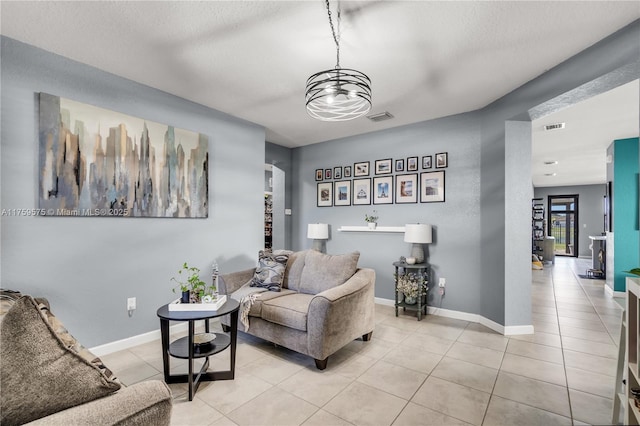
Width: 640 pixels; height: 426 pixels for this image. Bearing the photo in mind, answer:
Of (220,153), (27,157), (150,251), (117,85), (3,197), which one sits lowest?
(150,251)

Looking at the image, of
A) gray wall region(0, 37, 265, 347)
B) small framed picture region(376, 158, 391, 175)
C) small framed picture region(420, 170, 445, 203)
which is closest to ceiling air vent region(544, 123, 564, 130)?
small framed picture region(420, 170, 445, 203)

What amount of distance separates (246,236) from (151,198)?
1.36 m

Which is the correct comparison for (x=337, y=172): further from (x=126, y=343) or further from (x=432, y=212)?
(x=126, y=343)

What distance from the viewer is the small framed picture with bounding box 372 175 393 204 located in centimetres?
465

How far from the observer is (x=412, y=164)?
4438mm

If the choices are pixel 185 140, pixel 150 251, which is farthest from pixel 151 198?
pixel 185 140

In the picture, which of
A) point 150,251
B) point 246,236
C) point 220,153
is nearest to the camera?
point 150,251

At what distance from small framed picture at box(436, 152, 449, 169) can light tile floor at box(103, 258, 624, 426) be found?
2.07m

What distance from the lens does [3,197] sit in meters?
2.36

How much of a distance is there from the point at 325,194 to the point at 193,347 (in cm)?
356

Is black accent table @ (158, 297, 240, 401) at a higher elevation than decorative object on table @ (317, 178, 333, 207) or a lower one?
lower

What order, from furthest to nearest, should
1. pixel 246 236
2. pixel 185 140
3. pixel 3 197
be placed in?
pixel 246 236 < pixel 185 140 < pixel 3 197

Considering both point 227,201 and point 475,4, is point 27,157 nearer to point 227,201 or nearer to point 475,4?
point 227,201

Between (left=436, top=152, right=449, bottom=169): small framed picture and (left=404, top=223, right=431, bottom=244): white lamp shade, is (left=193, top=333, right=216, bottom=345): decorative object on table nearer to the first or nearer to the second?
(left=404, top=223, right=431, bottom=244): white lamp shade
